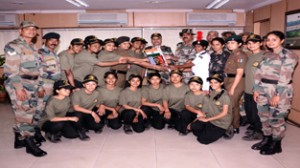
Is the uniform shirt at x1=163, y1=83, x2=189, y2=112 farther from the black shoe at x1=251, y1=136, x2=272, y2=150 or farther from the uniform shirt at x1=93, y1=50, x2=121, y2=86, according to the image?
the black shoe at x1=251, y1=136, x2=272, y2=150

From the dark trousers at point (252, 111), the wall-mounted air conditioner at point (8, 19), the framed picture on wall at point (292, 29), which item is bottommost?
the dark trousers at point (252, 111)

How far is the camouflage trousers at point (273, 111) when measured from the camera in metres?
2.94

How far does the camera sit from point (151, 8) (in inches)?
256

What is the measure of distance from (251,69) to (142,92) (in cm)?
170

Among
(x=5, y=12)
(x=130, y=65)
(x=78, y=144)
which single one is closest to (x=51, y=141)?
(x=78, y=144)

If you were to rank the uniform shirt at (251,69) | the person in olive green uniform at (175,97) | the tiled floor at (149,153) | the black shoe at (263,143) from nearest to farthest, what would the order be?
the tiled floor at (149,153)
the black shoe at (263,143)
the uniform shirt at (251,69)
the person in olive green uniform at (175,97)

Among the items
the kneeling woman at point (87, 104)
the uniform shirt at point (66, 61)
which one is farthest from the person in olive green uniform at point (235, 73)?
the uniform shirt at point (66, 61)

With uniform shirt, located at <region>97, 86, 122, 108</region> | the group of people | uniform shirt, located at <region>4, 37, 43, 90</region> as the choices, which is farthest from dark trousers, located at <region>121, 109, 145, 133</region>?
uniform shirt, located at <region>4, 37, 43, 90</region>

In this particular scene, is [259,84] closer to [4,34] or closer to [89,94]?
[89,94]

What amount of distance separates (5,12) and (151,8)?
3.92 meters

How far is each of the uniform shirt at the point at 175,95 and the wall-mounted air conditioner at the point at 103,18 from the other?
3.33 meters

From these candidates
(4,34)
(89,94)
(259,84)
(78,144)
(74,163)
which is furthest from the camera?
(4,34)

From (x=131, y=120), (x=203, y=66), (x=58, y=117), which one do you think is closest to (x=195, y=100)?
(x=203, y=66)

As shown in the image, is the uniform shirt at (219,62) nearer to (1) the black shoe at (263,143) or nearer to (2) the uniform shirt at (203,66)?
(2) the uniform shirt at (203,66)
